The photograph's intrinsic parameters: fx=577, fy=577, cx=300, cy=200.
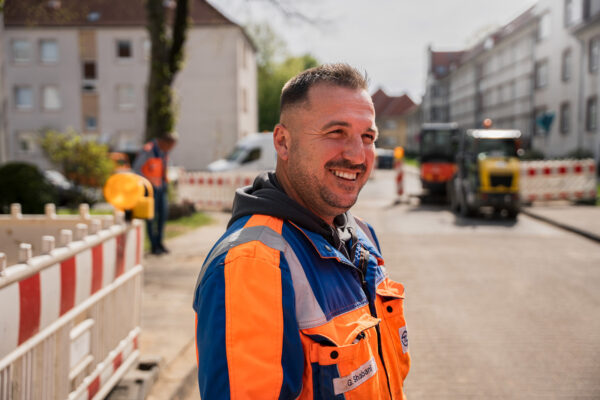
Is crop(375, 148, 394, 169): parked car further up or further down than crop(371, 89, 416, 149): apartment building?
further down

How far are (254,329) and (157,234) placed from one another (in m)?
8.38

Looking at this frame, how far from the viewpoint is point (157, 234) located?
9461 mm

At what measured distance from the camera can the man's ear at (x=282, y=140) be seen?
70.4 inches

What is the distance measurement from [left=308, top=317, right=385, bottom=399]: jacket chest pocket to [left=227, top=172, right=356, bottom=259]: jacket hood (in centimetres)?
33

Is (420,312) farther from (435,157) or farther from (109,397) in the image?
(435,157)

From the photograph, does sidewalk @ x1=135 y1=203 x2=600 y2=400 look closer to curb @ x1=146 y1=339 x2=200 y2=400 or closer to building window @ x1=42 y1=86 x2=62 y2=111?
curb @ x1=146 y1=339 x2=200 y2=400

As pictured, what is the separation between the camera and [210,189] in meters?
18.1

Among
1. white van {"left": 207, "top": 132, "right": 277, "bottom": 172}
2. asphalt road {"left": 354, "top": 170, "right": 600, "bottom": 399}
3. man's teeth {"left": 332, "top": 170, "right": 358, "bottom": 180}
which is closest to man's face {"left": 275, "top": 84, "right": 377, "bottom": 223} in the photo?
man's teeth {"left": 332, "top": 170, "right": 358, "bottom": 180}

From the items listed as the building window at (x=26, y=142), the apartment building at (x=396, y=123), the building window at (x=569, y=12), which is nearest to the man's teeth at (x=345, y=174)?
the building window at (x=569, y=12)

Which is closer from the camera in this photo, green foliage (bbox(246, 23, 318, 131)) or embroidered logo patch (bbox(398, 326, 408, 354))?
embroidered logo patch (bbox(398, 326, 408, 354))

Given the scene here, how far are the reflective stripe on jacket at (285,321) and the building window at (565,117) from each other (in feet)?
113

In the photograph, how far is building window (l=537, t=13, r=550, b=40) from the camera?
37025 mm

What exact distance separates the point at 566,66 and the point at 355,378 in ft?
120

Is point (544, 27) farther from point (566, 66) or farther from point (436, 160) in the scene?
point (436, 160)
